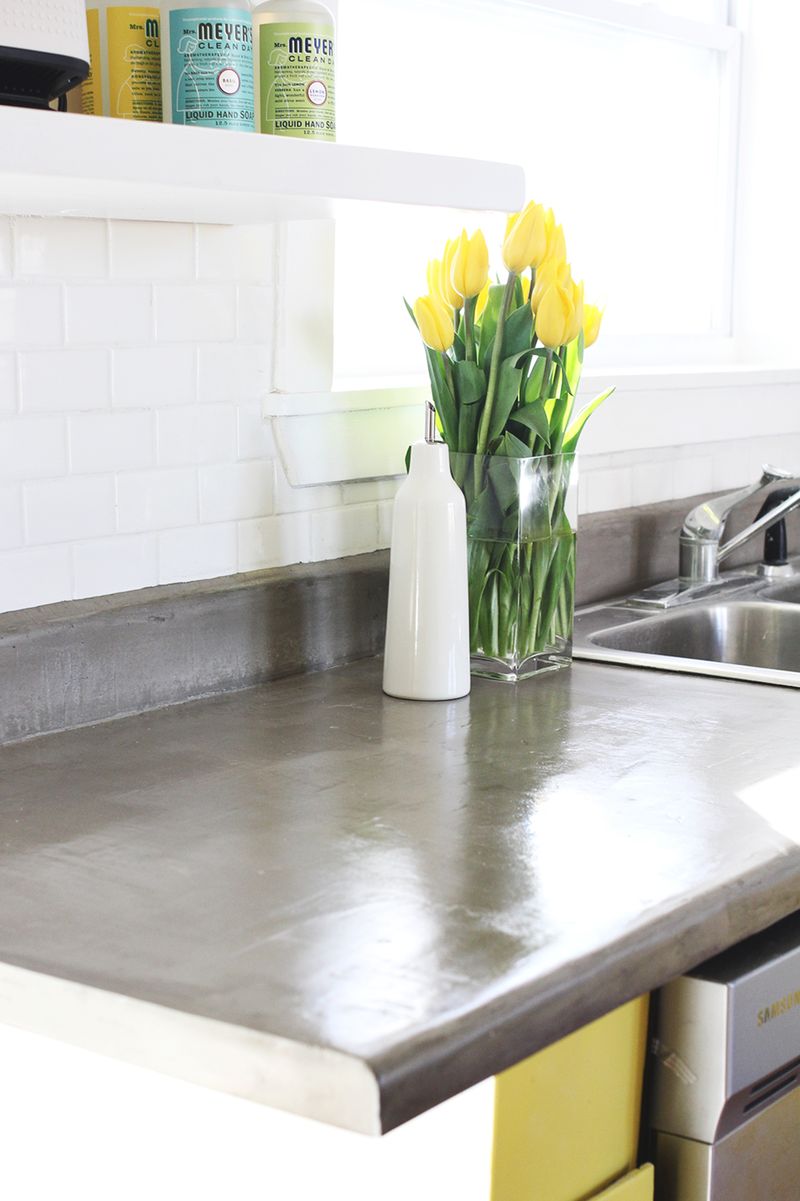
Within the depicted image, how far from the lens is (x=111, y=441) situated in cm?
162

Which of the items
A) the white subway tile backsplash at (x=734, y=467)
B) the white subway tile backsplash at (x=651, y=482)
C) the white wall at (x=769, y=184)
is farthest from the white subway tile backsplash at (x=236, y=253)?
the white wall at (x=769, y=184)

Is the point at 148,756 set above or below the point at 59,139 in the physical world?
below

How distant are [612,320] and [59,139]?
1742 millimetres

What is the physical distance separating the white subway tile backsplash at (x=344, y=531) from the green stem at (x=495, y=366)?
0.21 m

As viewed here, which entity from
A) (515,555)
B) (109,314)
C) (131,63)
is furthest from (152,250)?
(515,555)

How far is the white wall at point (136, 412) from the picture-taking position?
153cm

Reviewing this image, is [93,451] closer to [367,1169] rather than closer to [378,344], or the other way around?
[378,344]

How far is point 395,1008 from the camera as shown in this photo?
896 mm

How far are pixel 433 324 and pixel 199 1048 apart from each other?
42.8 inches

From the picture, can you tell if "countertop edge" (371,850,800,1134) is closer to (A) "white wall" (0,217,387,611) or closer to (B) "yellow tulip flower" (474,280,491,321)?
(A) "white wall" (0,217,387,611)

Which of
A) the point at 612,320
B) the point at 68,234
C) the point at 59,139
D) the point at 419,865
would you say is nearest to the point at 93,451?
the point at 68,234

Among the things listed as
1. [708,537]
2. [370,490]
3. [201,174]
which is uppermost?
[201,174]

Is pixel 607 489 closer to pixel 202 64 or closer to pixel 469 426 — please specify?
pixel 469 426

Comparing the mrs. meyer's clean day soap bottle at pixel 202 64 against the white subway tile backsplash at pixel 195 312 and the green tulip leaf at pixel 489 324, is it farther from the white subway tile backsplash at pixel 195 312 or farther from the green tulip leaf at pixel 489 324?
the green tulip leaf at pixel 489 324
